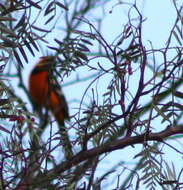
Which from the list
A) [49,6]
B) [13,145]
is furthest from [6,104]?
[49,6]

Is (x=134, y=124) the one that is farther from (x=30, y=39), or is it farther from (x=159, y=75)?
(x=30, y=39)

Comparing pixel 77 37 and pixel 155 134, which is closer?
pixel 155 134

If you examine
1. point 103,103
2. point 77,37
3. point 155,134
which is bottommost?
point 155,134

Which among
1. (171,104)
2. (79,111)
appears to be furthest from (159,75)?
(79,111)

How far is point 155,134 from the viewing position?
0.82m

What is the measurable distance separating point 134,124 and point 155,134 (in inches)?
1.8

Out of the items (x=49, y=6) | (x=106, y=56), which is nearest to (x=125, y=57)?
(x=106, y=56)

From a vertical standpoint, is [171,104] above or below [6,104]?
below

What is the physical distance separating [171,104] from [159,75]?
53 millimetres

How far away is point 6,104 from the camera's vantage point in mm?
903

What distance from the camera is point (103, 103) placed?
93cm

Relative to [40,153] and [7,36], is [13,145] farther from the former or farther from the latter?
[7,36]

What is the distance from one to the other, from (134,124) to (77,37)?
0.60ft

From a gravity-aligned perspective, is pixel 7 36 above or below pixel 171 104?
above
